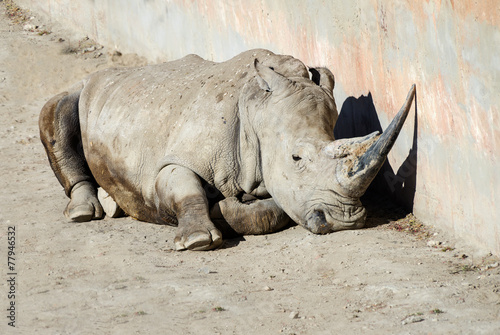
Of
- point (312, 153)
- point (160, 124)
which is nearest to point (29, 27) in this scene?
point (160, 124)

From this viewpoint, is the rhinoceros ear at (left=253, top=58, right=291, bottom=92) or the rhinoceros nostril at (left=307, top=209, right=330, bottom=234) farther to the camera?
the rhinoceros ear at (left=253, top=58, right=291, bottom=92)

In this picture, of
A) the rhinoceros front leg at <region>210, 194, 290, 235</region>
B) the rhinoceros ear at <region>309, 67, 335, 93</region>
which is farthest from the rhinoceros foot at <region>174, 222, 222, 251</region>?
the rhinoceros ear at <region>309, 67, 335, 93</region>

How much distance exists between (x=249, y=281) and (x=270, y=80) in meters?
1.86

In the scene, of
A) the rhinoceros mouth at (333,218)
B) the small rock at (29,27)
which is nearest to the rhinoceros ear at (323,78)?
the rhinoceros mouth at (333,218)

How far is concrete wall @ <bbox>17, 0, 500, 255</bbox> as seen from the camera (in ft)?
16.6

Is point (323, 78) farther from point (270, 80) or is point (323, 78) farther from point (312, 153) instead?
point (312, 153)

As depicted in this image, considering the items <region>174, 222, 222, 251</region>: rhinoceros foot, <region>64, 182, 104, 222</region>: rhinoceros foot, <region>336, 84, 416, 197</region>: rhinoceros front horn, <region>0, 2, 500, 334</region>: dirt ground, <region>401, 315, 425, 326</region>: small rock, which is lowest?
<region>401, 315, 425, 326</region>: small rock

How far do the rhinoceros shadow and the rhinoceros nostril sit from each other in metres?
0.47

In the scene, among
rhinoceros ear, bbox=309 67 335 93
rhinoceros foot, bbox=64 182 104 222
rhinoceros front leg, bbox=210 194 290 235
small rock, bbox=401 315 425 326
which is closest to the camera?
small rock, bbox=401 315 425 326

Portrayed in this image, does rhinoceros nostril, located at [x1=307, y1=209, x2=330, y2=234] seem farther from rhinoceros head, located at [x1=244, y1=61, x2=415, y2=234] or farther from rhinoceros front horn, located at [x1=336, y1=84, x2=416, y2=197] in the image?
rhinoceros front horn, located at [x1=336, y1=84, x2=416, y2=197]

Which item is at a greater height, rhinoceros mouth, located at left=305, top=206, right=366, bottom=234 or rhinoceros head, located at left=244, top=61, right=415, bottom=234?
rhinoceros head, located at left=244, top=61, right=415, bottom=234

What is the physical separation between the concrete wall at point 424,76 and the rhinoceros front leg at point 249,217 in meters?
1.08

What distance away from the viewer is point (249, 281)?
5.31m

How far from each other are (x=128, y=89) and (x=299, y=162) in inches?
88.9
